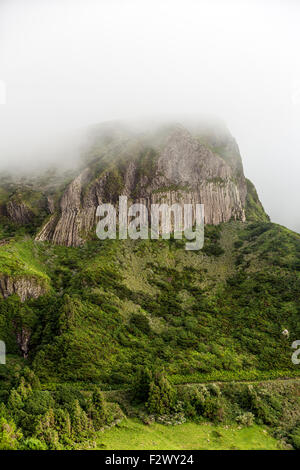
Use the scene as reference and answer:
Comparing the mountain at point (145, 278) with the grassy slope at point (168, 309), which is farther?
the mountain at point (145, 278)

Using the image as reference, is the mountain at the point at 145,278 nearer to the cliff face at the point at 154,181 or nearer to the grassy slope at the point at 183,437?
the cliff face at the point at 154,181

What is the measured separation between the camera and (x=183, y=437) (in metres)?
38.3

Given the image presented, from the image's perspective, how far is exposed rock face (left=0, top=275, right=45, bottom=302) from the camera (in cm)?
7431

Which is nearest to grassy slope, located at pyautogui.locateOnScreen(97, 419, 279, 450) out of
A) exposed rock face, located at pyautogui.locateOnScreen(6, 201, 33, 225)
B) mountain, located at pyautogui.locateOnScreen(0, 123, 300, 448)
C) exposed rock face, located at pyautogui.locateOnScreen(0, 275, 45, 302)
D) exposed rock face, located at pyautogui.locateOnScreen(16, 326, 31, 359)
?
mountain, located at pyautogui.locateOnScreen(0, 123, 300, 448)

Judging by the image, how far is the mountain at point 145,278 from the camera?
59.8 metres

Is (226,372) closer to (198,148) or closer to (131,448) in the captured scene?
(131,448)

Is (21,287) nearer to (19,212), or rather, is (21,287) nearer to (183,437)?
(183,437)

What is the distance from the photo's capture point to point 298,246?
9819cm

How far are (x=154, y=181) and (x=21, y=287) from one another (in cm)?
7840

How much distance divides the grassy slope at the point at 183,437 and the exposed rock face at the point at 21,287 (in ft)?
155

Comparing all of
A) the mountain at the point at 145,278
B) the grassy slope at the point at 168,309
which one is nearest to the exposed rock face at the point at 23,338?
the mountain at the point at 145,278

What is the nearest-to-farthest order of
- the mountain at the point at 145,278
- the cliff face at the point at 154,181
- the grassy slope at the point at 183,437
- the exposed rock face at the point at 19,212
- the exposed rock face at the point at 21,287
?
1. the grassy slope at the point at 183,437
2. the mountain at the point at 145,278
3. the exposed rock face at the point at 21,287
4. the cliff face at the point at 154,181
5. the exposed rock face at the point at 19,212

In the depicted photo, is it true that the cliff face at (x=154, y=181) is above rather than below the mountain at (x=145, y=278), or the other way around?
above
